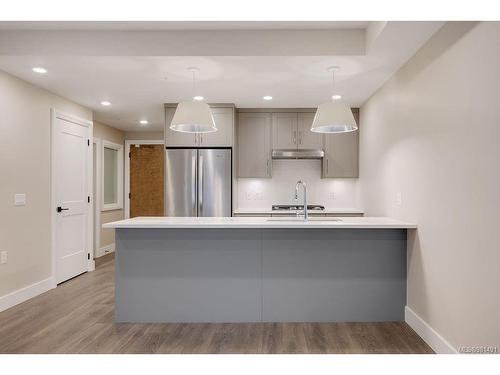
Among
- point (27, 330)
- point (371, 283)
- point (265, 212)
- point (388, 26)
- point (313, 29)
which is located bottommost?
point (27, 330)

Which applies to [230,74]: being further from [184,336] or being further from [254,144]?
[184,336]

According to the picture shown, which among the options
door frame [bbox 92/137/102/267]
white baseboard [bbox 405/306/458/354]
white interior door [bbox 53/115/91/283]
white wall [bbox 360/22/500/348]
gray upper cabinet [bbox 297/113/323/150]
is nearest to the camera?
white wall [bbox 360/22/500/348]

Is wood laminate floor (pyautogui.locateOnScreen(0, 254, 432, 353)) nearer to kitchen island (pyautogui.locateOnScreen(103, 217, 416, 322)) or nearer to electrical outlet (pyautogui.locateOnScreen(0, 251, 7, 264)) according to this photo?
kitchen island (pyautogui.locateOnScreen(103, 217, 416, 322))

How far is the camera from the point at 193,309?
9.80 feet

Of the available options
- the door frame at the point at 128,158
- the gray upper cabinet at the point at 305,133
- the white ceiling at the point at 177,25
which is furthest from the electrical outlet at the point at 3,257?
the gray upper cabinet at the point at 305,133

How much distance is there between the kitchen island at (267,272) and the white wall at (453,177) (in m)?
0.28

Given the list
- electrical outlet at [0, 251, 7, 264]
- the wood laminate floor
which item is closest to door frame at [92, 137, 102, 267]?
electrical outlet at [0, 251, 7, 264]

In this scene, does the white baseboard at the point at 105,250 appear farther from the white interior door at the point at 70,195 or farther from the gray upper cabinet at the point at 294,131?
the gray upper cabinet at the point at 294,131

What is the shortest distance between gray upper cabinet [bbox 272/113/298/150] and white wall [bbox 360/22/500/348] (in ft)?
5.75

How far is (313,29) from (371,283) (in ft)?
7.41

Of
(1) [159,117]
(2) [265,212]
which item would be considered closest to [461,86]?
(2) [265,212]

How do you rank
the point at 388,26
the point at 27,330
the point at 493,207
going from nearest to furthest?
the point at 493,207
the point at 388,26
the point at 27,330

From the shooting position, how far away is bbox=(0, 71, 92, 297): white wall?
134 inches

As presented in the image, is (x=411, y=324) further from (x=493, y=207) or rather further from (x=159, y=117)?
(x=159, y=117)
